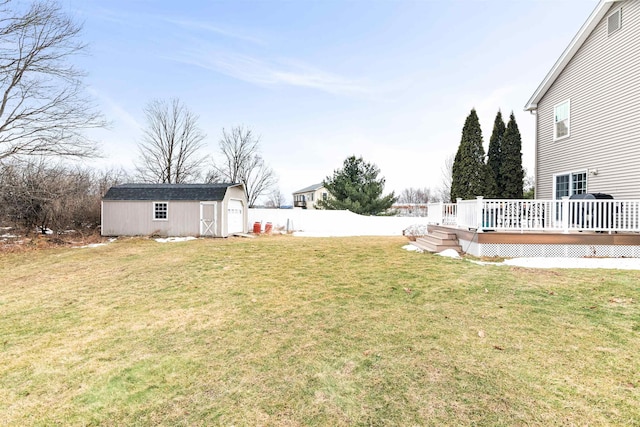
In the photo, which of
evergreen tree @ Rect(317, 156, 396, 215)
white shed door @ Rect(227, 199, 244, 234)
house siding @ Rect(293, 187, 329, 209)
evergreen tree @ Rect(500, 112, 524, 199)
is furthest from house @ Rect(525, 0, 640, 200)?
house siding @ Rect(293, 187, 329, 209)

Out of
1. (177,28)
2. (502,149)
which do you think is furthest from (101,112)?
(502,149)

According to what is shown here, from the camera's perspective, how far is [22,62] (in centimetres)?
1263

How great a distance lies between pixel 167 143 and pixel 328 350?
3110 cm

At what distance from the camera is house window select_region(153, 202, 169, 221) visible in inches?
659

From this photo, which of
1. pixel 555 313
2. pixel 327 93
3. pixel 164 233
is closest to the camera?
pixel 555 313

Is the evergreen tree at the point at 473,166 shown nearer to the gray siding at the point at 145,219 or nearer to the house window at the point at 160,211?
the gray siding at the point at 145,219

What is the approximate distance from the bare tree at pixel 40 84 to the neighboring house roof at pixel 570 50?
1971 cm

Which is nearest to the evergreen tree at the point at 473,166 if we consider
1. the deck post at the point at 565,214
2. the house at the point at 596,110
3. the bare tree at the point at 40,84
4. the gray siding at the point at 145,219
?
the house at the point at 596,110

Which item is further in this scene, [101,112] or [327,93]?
[327,93]

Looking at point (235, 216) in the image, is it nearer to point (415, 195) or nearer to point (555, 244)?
point (555, 244)

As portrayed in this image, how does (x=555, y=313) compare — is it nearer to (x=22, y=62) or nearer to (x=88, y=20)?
(x=88, y=20)

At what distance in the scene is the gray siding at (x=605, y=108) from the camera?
8.57 m

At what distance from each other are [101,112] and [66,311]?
12973 mm

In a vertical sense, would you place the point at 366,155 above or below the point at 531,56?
below
